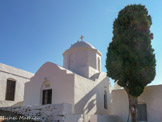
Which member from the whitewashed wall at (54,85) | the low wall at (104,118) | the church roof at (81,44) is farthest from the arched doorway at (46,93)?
the church roof at (81,44)

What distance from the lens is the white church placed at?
1240cm

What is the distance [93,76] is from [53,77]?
3.92 metres

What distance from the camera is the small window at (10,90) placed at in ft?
55.4

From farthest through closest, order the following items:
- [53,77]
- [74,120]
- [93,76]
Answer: [93,76], [53,77], [74,120]

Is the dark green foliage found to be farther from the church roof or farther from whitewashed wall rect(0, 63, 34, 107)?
whitewashed wall rect(0, 63, 34, 107)

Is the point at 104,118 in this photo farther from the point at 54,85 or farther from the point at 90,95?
the point at 54,85

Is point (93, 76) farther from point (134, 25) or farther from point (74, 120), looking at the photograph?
point (74, 120)

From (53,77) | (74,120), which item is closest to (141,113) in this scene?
(74,120)

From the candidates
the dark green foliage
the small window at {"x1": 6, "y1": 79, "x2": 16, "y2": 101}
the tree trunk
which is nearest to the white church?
the small window at {"x1": 6, "y1": 79, "x2": 16, "y2": 101}

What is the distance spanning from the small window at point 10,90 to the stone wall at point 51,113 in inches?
285

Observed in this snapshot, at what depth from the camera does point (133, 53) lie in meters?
11.7

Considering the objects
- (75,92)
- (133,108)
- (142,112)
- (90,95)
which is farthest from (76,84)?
(142,112)

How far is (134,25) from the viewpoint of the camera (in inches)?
484

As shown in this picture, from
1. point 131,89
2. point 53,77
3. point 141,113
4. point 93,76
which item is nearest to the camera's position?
point 131,89
